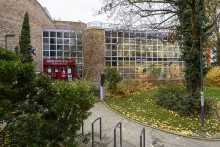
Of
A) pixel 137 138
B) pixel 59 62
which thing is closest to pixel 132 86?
pixel 137 138

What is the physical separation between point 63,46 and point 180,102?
2117 centimetres

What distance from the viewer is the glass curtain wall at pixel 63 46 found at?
31.0m

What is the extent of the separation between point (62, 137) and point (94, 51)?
24036mm

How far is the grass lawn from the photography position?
35.7 ft

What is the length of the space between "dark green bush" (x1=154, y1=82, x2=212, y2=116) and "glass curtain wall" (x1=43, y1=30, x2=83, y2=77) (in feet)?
58.6

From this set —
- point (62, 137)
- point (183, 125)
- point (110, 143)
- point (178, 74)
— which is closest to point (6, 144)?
point (62, 137)

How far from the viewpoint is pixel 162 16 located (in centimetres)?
1430

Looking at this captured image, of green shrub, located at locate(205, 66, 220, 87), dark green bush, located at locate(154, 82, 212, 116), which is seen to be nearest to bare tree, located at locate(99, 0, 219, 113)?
dark green bush, located at locate(154, 82, 212, 116)

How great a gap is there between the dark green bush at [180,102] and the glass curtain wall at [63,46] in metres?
17.9

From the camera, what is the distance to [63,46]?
31.5 m

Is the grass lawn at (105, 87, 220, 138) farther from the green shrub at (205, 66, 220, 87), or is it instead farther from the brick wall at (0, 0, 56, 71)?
the brick wall at (0, 0, 56, 71)

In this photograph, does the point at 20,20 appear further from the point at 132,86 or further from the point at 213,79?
the point at 213,79

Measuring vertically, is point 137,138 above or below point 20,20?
below

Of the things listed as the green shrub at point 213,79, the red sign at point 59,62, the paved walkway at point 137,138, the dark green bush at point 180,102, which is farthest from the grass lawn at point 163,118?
the red sign at point 59,62
